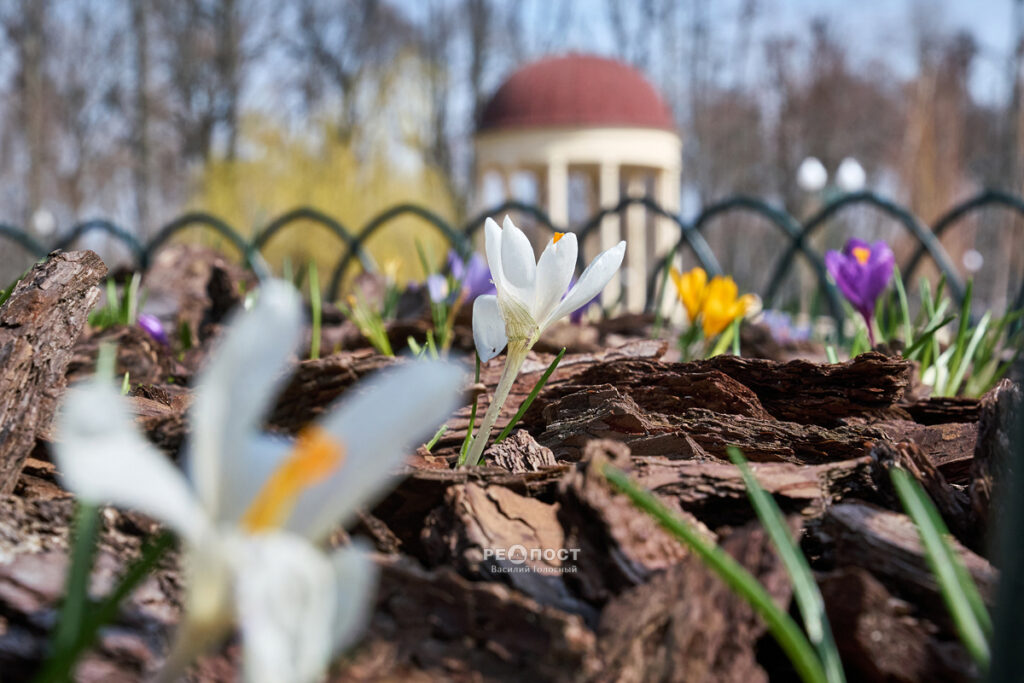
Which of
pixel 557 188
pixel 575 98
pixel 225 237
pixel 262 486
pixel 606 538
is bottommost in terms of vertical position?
pixel 557 188

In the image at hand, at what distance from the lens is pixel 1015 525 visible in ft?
0.93

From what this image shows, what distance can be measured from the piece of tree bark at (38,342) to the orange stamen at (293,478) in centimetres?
29

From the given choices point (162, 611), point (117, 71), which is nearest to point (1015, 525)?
point (162, 611)

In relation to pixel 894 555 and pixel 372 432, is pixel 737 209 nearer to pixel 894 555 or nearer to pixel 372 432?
pixel 894 555

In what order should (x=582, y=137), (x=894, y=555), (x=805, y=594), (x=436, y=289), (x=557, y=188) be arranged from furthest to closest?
(x=582, y=137)
(x=557, y=188)
(x=436, y=289)
(x=894, y=555)
(x=805, y=594)

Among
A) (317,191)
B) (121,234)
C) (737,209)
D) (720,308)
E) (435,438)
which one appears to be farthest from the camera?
(317,191)

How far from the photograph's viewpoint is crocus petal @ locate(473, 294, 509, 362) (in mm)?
643

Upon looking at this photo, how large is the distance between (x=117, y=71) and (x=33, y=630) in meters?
15.0

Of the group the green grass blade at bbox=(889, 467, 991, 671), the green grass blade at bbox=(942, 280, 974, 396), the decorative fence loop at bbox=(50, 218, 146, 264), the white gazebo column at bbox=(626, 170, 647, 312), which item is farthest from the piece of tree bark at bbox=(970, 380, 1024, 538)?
the white gazebo column at bbox=(626, 170, 647, 312)

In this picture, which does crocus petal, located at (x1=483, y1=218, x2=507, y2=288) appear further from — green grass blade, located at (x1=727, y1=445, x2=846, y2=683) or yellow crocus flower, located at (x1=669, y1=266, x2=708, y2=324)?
yellow crocus flower, located at (x1=669, y1=266, x2=708, y2=324)

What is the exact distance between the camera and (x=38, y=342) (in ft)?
1.77

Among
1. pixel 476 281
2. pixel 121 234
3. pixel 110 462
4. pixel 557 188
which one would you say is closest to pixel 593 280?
pixel 110 462

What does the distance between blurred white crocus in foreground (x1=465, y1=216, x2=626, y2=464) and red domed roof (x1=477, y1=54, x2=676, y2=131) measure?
10293mm

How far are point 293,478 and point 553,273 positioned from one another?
338mm
